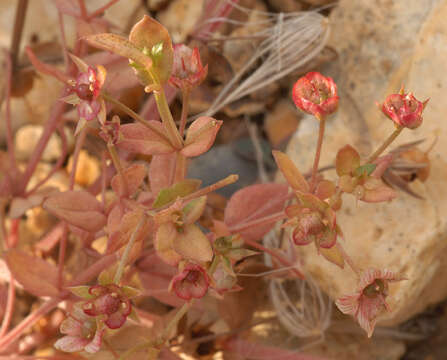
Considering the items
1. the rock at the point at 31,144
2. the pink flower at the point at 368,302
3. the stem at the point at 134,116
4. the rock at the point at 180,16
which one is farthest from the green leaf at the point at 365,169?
the rock at the point at 31,144

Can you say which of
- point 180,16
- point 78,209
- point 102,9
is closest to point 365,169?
point 78,209

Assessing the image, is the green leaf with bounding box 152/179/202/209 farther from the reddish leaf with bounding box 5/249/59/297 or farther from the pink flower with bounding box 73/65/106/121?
the reddish leaf with bounding box 5/249/59/297

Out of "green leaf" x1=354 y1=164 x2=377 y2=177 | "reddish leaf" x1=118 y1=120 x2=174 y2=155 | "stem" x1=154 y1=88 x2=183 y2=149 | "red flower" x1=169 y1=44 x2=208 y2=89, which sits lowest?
"green leaf" x1=354 y1=164 x2=377 y2=177

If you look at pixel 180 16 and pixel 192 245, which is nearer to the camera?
pixel 192 245

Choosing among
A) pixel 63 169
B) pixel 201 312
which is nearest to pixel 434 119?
pixel 201 312

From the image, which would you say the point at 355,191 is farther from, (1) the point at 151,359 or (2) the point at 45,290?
(2) the point at 45,290

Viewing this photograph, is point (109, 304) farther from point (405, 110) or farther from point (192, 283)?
point (405, 110)

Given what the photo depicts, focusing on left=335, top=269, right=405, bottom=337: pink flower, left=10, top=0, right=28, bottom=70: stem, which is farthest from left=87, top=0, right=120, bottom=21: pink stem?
left=335, top=269, right=405, bottom=337: pink flower
